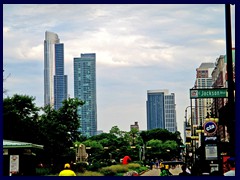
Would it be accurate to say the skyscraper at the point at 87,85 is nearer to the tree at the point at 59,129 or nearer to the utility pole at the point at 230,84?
the tree at the point at 59,129

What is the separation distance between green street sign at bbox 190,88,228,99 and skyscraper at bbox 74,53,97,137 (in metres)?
9.06

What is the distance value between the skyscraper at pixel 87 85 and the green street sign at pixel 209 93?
9055 millimetres

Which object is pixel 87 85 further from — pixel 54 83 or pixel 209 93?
pixel 209 93

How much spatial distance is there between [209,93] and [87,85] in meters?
20.2

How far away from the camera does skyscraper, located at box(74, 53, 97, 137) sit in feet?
91.0

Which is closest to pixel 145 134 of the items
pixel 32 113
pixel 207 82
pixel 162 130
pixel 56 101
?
pixel 162 130

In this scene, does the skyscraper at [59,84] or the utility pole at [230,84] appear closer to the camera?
the utility pole at [230,84]

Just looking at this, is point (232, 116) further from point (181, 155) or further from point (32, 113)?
point (181, 155)

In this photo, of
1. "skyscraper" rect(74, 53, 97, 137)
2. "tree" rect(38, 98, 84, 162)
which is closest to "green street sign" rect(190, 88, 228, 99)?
"skyscraper" rect(74, 53, 97, 137)

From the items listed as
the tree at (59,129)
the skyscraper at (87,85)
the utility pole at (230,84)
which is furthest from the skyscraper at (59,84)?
the utility pole at (230,84)

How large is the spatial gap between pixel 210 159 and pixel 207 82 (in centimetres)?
5040

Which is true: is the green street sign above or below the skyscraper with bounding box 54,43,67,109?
below

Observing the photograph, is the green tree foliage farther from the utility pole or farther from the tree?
the utility pole

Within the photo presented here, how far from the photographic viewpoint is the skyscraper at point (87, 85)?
91.0ft
